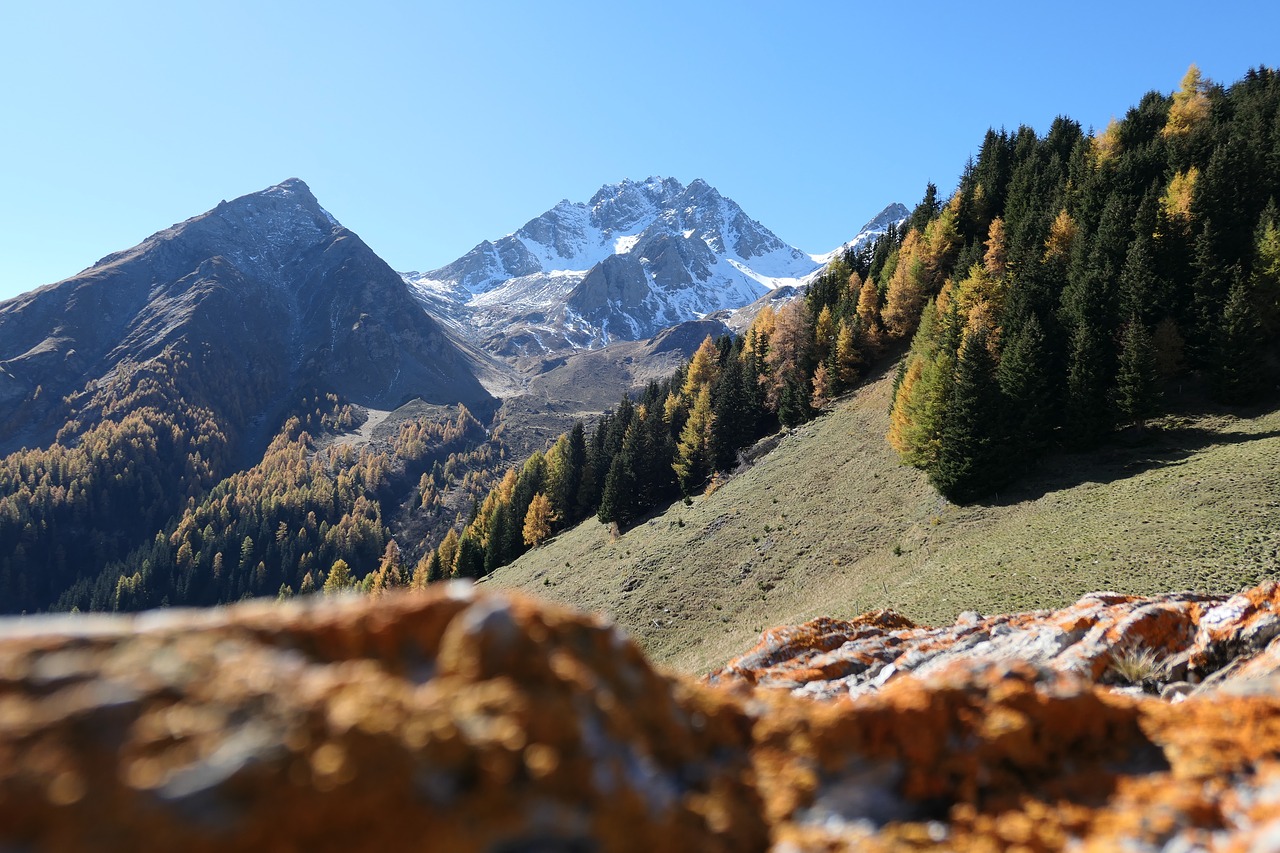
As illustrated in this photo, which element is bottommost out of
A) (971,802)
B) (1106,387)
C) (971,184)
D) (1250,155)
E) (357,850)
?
(1106,387)

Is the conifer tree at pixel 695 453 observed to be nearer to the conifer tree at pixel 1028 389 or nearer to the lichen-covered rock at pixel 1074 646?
the conifer tree at pixel 1028 389

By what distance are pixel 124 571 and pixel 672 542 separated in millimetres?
181283

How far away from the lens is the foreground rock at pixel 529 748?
8.52 ft

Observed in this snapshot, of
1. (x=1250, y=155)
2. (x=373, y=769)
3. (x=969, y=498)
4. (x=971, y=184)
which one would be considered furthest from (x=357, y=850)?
(x=971, y=184)

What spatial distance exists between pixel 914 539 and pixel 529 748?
1328 inches

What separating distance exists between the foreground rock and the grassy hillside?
61.4 feet

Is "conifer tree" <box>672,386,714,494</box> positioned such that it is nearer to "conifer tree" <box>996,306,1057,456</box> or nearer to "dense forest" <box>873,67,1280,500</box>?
"dense forest" <box>873,67,1280,500</box>

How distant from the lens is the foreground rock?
260 cm

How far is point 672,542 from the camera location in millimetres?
46500

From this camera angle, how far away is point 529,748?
3195 mm

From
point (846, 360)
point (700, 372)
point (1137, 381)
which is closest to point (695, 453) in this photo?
point (846, 360)

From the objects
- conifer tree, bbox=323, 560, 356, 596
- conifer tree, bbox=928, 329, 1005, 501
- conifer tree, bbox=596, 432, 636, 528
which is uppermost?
conifer tree, bbox=928, 329, 1005, 501

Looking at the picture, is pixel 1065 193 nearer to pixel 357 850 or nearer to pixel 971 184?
pixel 971 184

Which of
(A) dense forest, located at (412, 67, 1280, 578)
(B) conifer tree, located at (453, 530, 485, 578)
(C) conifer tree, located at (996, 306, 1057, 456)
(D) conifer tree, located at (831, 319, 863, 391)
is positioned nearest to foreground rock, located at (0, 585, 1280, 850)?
(A) dense forest, located at (412, 67, 1280, 578)
